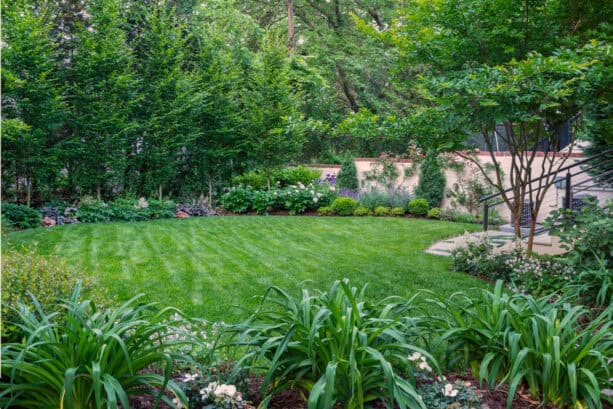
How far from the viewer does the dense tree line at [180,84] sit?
18.9ft

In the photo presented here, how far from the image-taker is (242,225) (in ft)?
33.9

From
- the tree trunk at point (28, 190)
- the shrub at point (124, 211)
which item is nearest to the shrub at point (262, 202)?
the shrub at point (124, 211)

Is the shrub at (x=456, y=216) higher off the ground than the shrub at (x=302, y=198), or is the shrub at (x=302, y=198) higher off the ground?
the shrub at (x=302, y=198)

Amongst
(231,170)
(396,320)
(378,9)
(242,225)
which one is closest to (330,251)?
(242,225)

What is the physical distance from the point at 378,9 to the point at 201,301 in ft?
58.1

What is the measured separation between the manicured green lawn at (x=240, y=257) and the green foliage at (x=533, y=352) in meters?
1.78

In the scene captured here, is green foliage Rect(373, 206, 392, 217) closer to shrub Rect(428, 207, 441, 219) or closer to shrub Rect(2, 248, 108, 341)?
shrub Rect(428, 207, 441, 219)

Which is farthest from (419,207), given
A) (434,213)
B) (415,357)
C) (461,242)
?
(415,357)

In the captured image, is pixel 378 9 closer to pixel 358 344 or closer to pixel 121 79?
pixel 121 79

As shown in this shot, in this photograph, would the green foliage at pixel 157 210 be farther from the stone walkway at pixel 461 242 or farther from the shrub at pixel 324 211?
the stone walkway at pixel 461 242

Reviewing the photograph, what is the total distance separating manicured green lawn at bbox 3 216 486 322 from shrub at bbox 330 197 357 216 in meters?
1.70

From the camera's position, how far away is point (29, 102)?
31.5 ft

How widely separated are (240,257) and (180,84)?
6355 millimetres

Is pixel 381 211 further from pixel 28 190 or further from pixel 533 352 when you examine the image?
pixel 533 352
